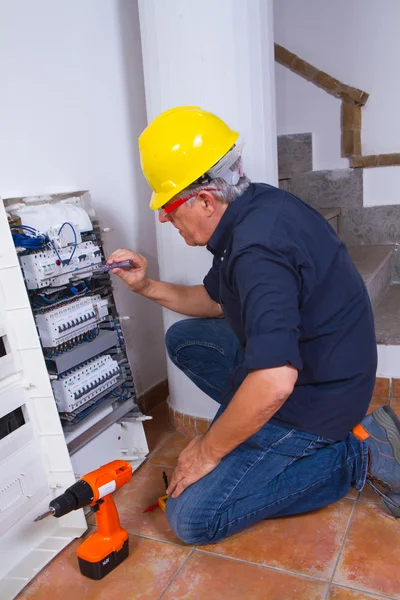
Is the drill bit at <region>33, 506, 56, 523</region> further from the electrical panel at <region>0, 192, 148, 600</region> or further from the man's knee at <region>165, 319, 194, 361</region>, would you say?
the man's knee at <region>165, 319, 194, 361</region>

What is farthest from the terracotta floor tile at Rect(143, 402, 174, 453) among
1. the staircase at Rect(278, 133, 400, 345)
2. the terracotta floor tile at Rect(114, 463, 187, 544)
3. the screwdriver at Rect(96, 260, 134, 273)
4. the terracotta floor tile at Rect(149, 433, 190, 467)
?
the staircase at Rect(278, 133, 400, 345)

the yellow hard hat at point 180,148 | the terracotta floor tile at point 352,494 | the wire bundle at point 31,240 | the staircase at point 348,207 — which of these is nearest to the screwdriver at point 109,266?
the wire bundle at point 31,240

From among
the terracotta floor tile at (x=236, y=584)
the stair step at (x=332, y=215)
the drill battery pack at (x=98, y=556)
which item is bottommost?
the terracotta floor tile at (x=236, y=584)

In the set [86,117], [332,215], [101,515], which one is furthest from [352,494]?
[332,215]

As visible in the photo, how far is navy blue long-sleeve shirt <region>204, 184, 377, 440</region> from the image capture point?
42.6 inches

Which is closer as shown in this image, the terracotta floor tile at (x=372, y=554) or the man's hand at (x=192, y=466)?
the terracotta floor tile at (x=372, y=554)

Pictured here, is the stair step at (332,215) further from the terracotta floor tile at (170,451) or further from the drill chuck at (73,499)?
the drill chuck at (73,499)

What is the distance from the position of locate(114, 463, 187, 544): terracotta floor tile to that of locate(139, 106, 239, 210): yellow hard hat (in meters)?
0.92

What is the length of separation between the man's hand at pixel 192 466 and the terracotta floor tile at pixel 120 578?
16 cm

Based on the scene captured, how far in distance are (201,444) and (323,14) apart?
2901 mm

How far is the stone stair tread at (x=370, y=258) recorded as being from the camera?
2590 millimetres

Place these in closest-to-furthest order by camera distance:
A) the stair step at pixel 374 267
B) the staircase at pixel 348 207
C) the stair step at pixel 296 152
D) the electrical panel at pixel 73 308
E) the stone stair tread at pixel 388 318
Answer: the electrical panel at pixel 73 308, the stone stair tread at pixel 388 318, the stair step at pixel 374 267, the staircase at pixel 348 207, the stair step at pixel 296 152

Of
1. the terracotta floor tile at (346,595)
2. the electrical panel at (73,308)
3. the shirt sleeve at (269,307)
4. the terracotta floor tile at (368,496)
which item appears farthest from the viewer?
the terracotta floor tile at (368,496)

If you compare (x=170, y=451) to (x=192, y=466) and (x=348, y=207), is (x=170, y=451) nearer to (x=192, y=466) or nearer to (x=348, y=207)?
(x=192, y=466)
